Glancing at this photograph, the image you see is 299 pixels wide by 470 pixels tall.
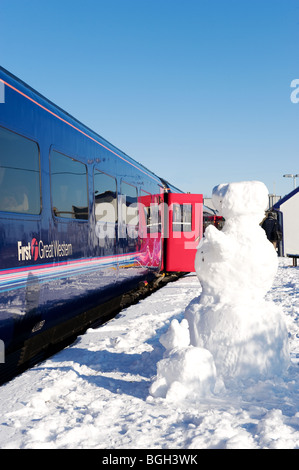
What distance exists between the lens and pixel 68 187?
6172mm

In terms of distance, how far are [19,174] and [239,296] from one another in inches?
103

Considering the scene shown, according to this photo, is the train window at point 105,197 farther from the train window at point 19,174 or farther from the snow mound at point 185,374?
the snow mound at point 185,374

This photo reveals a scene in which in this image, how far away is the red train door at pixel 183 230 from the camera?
42.0 feet

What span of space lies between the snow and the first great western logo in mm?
1167

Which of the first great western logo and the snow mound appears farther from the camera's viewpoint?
the first great western logo

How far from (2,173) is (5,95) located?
0.81 meters

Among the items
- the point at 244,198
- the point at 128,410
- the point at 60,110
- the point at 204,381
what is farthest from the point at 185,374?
the point at 60,110

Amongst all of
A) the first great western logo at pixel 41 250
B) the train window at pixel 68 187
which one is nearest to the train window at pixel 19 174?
the first great western logo at pixel 41 250

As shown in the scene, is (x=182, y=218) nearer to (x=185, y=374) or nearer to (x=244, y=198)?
(x=244, y=198)

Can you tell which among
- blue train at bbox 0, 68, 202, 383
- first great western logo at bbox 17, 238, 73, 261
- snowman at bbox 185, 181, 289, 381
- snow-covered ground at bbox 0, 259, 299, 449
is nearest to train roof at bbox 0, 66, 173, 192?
blue train at bbox 0, 68, 202, 383

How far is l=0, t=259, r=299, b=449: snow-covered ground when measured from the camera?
112 inches

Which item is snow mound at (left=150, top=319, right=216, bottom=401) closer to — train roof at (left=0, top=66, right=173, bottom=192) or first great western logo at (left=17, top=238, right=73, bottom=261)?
first great western logo at (left=17, top=238, right=73, bottom=261)

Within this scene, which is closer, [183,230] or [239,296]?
[239,296]
